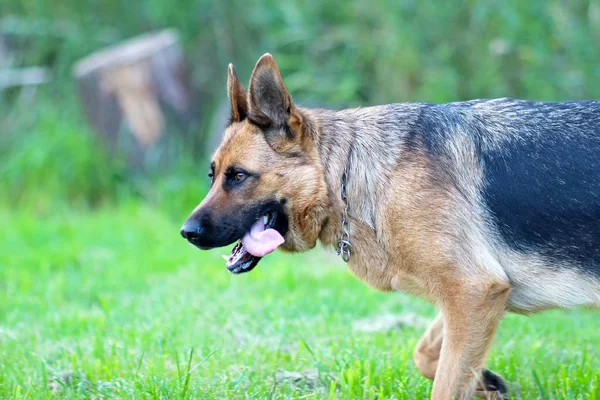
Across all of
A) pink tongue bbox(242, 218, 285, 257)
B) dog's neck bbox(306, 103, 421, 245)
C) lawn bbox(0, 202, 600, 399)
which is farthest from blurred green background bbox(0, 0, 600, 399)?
dog's neck bbox(306, 103, 421, 245)

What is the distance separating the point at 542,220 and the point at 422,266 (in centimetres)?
65

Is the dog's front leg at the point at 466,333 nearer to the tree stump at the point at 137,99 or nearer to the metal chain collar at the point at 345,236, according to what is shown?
the metal chain collar at the point at 345,236

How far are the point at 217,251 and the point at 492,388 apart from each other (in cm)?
472

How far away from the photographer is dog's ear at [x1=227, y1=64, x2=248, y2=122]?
14.8 feet

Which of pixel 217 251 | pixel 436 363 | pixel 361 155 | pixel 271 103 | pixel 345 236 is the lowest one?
pixel 217 251

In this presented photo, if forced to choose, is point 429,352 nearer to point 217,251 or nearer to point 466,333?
point 466,333

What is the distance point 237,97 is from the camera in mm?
4539

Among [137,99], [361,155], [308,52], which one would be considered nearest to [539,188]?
[361,155]

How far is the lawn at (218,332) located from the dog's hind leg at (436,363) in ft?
0.36

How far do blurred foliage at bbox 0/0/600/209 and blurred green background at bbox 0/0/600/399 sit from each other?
2 cm

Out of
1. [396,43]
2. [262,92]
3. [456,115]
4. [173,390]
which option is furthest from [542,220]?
[396,43]

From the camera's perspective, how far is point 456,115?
4379 millimetres

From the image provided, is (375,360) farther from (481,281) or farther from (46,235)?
(46,235)

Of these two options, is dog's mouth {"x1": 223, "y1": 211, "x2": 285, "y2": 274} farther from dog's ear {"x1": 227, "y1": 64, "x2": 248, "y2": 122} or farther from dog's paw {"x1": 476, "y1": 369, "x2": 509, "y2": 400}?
dog's paw {"x1": 476, "y1": 369, "x2": 509, "y2": 400}
